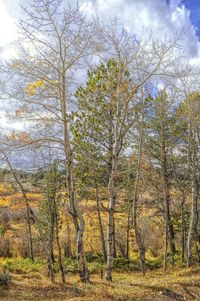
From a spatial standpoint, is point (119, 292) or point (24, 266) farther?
point (24, 266)

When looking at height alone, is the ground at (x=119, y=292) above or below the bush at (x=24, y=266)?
above

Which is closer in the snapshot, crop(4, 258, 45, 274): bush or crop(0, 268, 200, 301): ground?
crop(0, 268, 200, 301): ground

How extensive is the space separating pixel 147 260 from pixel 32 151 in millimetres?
14255

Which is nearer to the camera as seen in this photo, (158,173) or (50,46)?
(50,46)

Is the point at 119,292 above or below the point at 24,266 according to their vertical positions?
above

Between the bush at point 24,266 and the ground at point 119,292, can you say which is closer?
the ground at point 119,292

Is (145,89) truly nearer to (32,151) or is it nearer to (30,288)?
(32,151)

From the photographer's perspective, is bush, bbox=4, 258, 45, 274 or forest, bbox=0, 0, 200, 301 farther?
bush, bbox=4, 258, 45, 274

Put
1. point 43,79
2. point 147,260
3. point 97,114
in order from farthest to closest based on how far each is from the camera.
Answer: point 147,260 → point 97,114 → point 43,79

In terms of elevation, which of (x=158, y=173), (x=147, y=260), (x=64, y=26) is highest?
(x=64, y=26)

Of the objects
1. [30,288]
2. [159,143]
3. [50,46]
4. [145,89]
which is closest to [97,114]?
[145,89]

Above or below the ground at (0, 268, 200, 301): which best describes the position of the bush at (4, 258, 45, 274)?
below

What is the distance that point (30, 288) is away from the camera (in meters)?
12.3

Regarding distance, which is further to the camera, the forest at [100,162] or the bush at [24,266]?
the bush at [24,266]
